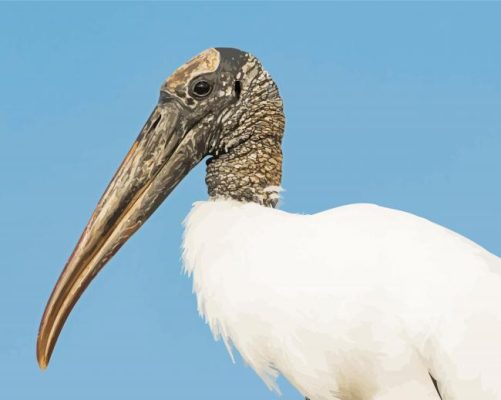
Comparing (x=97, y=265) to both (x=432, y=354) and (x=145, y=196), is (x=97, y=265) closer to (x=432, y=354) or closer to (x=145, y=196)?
(x=145, y=196)

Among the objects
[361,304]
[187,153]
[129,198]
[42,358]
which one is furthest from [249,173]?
[42,358]

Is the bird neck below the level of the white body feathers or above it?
above

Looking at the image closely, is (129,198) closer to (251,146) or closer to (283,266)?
(251,146)

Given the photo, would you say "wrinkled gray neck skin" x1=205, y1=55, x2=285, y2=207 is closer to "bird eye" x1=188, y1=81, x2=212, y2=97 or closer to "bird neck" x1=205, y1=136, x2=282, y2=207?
"bird neck" x1=205, y1=136, x2=282, y2=207

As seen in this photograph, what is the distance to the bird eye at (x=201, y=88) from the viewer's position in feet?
20.7

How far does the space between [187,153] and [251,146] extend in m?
0.33

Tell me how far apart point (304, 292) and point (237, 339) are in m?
0.47

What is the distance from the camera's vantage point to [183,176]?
6352 mm

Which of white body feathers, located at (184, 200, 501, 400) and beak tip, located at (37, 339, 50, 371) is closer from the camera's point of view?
white body feathers, located at (184, 200, 501, 400)

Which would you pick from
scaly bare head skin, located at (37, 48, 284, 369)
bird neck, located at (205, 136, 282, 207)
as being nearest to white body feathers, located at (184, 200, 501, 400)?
bird neck, located at (205, 136, 282, 207)

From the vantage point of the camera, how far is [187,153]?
632 cm

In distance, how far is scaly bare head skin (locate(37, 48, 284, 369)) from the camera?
621 cm

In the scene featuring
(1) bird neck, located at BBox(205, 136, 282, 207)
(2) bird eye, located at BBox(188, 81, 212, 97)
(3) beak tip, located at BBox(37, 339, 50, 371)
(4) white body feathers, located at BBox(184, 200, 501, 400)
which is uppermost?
(2) bird eye, located at BBox(188, 81, 212, 97)

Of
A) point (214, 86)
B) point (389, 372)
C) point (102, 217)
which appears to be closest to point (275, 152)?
point (214, 86)
